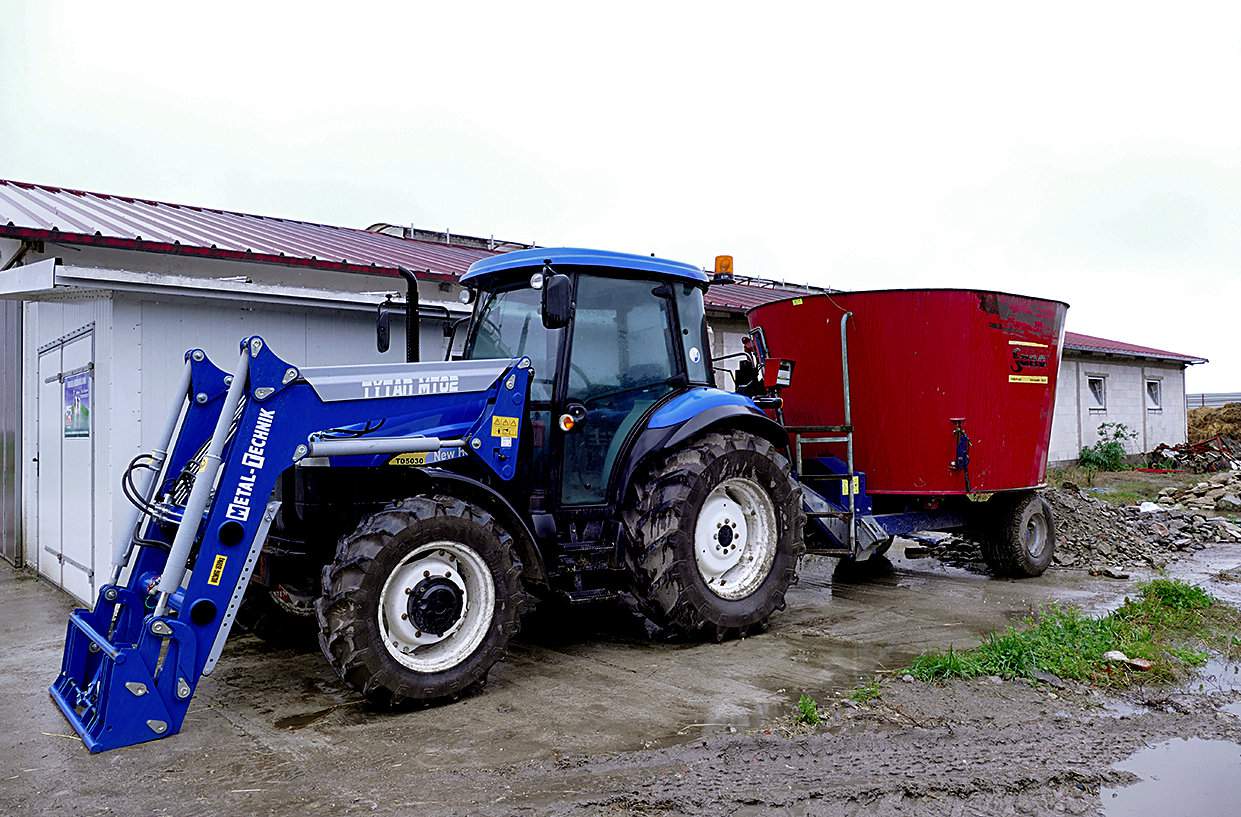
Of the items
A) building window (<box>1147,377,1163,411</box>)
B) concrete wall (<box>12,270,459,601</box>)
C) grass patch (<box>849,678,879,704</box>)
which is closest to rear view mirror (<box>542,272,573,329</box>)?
grass patch (<box>849,678,879,704</box>)

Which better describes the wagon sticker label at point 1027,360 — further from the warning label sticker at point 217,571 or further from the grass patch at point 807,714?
the warning label sticker at point 217,571

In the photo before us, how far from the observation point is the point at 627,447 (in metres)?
5.59

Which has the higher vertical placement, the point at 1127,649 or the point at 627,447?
the point at 627,447

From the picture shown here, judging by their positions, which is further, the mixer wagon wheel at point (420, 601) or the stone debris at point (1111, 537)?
the stone debris at point (1111, 537)

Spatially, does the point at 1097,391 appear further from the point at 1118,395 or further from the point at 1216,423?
the point at 1216,423

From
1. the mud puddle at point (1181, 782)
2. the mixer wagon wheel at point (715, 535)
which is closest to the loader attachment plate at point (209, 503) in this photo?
the mixer wagon wheel at point (715, 535)

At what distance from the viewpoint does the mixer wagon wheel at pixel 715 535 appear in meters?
5.46

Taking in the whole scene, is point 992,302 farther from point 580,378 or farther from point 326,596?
point 326,596

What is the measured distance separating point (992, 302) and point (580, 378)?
3889 millimetres

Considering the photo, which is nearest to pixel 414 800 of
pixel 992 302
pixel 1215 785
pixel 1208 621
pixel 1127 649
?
pixel 1215 785

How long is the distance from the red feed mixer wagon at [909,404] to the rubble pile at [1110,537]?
4.45ft

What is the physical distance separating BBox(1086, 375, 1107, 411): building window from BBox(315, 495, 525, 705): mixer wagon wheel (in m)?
18.9

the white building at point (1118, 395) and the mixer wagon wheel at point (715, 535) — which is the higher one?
the white building at point (1118, 395)

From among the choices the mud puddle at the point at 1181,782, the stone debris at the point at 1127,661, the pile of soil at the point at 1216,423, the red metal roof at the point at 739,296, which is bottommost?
the mud puddle at the point at 1181,782
